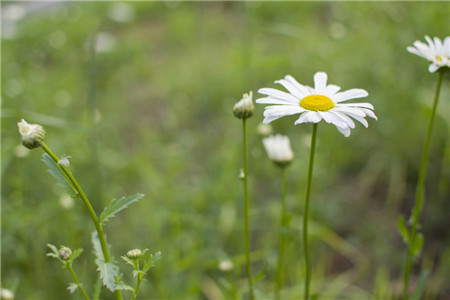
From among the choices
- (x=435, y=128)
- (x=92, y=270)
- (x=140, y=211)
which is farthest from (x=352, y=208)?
(x=92, y=270)

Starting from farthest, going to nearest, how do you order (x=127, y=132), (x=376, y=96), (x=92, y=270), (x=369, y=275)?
(x=127, y=132) < (x=376, y=96) < (x=369, y=275) < (x=92, y=270)

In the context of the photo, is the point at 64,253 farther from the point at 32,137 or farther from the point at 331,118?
Result: the point at 331,118

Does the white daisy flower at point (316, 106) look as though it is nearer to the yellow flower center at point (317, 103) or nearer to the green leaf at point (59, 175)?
the yellow flower center at point (317, 103)

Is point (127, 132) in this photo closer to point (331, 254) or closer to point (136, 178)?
point (136, 178)

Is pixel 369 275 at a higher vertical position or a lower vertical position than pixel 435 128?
lower

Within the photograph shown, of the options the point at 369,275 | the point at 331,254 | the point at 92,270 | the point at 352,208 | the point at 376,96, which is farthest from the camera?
the point at 376,96

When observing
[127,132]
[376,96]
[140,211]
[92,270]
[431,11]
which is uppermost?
[431,11]

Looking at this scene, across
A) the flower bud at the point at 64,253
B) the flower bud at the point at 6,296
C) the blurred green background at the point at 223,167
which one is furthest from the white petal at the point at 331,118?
the flower bud at the point at 6,296
